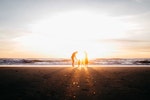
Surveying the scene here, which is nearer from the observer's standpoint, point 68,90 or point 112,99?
point 112,99

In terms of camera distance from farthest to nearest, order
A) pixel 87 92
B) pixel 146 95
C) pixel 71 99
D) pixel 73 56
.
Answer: pixel 73 56, pixel 87 92, pixel 146 95, pixel 71 99

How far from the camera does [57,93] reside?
1205 centimetres

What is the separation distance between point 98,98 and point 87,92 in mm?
1485

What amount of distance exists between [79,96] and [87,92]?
117 centimetres

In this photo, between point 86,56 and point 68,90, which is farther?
point 86,56

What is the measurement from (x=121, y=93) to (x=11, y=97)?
5.68 meters

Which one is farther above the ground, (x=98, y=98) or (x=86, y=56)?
(x=86, y=56)

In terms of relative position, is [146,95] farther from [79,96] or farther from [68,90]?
[68,90]

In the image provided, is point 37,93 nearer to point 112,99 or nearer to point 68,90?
point 68,90

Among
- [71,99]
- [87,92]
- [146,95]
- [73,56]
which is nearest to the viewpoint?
[71,99]

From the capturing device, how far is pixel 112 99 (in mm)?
10656

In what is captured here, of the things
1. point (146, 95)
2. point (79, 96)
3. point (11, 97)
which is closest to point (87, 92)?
point (79, 96)

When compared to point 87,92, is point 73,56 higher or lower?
higher

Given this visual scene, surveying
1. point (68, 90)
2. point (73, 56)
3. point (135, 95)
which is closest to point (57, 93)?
point (68, 90)
